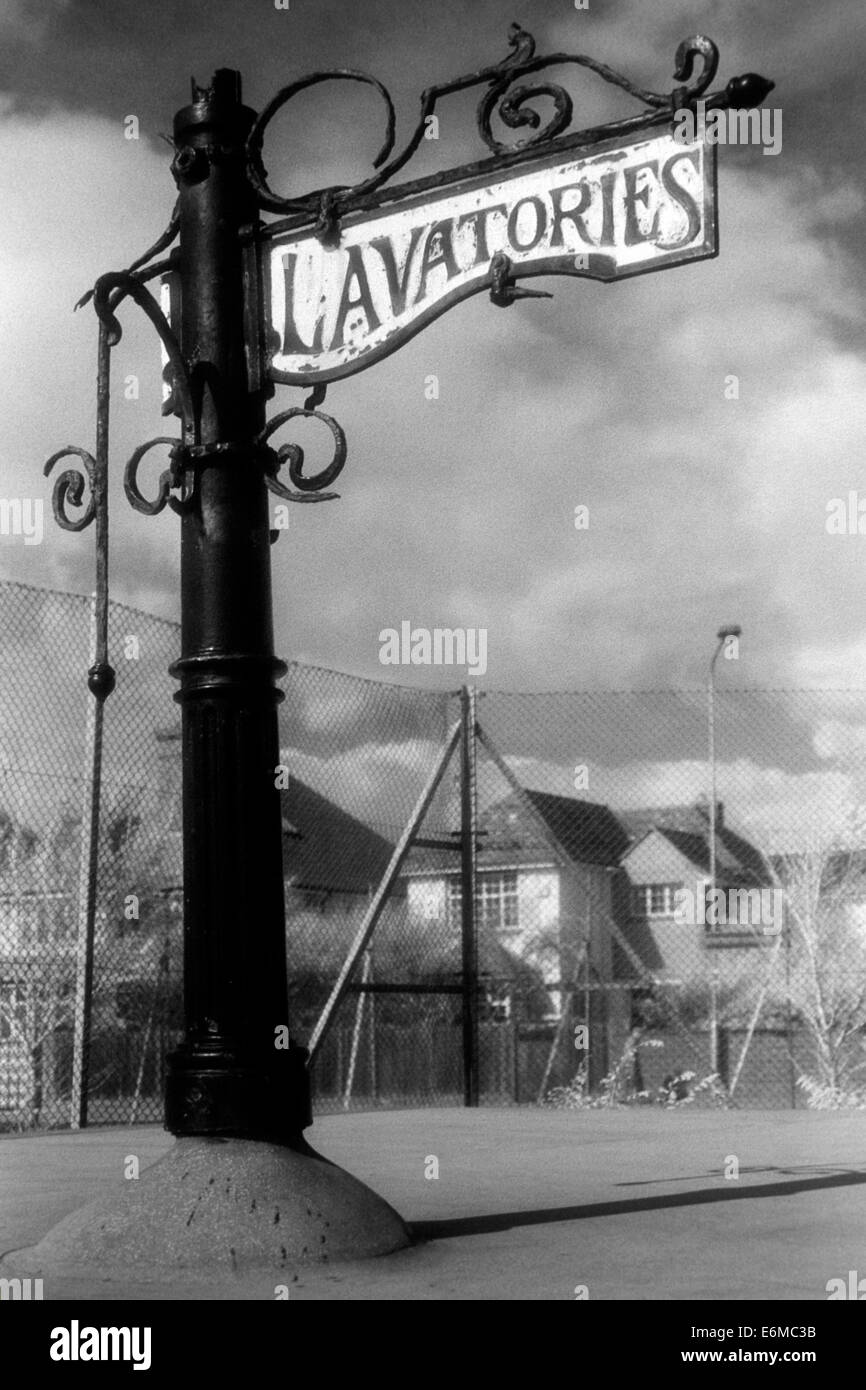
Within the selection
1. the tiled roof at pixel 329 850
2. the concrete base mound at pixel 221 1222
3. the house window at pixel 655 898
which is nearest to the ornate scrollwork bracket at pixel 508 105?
the concrete base mound at pixel 221 1222

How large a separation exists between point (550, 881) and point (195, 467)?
2032 centimetres

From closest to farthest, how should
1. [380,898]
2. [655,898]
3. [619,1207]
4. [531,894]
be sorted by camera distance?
[619,1207] → [380,898] → [531,894] → [655,898]

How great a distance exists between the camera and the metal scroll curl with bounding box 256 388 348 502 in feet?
16.7

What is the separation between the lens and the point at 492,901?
840 inches

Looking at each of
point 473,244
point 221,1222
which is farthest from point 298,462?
point 221,1222

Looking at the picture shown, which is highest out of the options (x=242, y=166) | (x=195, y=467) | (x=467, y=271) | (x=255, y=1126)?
(x=242, y=166)

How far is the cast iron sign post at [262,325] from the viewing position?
4.85 metres

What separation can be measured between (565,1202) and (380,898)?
464 centimetres

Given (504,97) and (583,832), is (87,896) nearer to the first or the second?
(504,97)

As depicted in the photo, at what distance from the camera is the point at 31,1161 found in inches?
300

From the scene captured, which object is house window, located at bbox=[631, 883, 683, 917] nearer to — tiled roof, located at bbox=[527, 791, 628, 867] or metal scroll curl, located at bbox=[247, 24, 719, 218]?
tiled roof, located at bbox=[527, 791, 628, 867]
